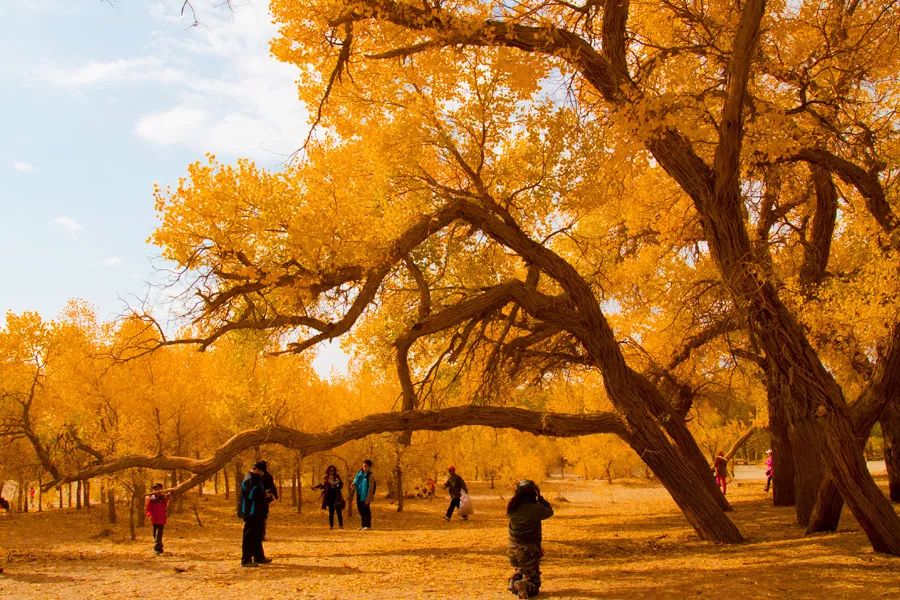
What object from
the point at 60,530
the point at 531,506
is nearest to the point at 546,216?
the point at 531,506

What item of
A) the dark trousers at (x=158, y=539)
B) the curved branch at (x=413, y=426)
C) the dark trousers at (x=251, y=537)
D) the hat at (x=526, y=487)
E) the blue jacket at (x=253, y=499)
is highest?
the curved branch at (x=413, y=426)

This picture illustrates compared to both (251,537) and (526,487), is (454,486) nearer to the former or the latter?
(251,537)

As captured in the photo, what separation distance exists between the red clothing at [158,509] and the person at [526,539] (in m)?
6.83

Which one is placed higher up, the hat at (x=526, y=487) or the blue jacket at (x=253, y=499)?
the hat at (x=526, y=487)

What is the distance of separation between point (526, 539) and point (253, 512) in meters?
3.95

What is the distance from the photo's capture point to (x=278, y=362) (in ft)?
70.3

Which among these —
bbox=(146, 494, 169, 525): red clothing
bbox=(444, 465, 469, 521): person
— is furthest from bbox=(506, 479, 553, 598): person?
bbox=(444, 465, 469, 521): person

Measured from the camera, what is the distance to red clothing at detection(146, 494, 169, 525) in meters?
11.5

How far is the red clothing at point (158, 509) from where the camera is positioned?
453 inches

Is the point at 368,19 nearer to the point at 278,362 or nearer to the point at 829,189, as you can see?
the point at 829,189

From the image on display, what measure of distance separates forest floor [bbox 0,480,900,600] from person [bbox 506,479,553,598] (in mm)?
270

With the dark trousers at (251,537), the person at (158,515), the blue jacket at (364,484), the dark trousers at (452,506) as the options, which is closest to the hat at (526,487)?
the dark trousers at (251,537)

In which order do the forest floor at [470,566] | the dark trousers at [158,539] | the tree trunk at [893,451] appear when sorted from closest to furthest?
the forest floor at [470,566] < the dark trousers at [158,539] < the tree trunk at [893,451]

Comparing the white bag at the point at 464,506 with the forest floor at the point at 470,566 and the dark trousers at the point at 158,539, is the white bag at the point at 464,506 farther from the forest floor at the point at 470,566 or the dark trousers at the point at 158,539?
the dark trousers at the point at 158,539
